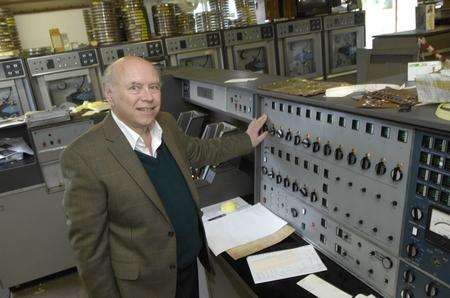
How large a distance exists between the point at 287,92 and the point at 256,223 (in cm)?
52

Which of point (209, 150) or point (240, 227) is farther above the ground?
point (209, 150)

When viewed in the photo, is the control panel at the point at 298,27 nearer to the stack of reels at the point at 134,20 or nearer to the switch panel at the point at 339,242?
the stack of reels at the point at 134,20

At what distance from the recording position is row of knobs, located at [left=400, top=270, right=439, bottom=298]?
0.86 metres

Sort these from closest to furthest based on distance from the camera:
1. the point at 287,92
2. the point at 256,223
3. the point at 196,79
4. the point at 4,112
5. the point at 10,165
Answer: the point at 287,92 → the point at 256,223 → the point at 196,79 → the point at 10,165 → the point at 4,112

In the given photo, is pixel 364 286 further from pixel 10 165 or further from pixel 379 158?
pixel 10 165

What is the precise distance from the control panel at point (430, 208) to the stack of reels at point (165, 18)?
256cm

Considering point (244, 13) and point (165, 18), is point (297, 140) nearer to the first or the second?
point (165, 18)

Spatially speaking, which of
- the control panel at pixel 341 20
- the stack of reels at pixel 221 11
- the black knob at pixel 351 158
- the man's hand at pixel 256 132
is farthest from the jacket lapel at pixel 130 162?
the control panel at pixel 341 20

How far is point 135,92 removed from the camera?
1.15 metres

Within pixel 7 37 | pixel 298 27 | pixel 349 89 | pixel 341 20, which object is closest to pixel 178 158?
pixel 349 89

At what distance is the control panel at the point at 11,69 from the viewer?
2.57 metres

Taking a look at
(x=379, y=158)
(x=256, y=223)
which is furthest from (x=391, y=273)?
(x=256, y=223)

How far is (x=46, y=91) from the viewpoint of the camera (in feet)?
9.04

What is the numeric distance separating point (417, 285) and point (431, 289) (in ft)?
0.13
